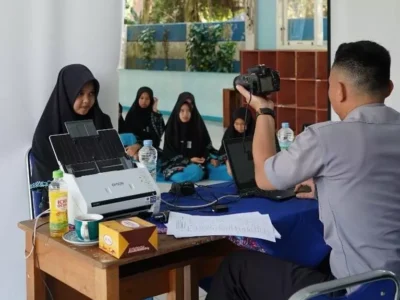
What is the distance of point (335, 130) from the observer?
1733 mm

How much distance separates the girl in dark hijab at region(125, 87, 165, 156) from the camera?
245 inches

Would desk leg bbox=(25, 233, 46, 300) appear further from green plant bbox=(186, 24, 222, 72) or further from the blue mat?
green plant bbox=(186, 24, 222, 72)

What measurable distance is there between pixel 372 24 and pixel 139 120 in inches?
113

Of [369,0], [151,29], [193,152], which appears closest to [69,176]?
[369,0]

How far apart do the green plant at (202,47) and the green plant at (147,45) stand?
0.95 m

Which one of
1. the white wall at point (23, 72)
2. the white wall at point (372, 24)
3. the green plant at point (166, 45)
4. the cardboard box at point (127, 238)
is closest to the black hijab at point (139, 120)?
the white wall at point (372, 24)

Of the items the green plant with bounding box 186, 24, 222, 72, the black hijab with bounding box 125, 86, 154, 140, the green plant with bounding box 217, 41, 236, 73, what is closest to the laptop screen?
the black hijab with bounding box 125, 86, 154, 140

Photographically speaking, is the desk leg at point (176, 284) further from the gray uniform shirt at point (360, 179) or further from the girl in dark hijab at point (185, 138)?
the girl in dark hijab at point (185, 138)

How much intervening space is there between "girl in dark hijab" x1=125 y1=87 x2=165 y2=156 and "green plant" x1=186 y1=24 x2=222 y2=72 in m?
3.08

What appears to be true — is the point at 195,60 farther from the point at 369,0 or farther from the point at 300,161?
the point at 300,161

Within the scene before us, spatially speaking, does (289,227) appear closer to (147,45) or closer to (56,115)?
(56,115)

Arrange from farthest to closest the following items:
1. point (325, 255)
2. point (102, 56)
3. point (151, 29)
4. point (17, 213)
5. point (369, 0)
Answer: point (151, 29)
point (369, 0)
point (102, 56)
point (17, 213)
point (325, 255)

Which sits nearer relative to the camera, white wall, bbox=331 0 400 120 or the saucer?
the saucer

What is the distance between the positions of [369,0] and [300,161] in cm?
265
